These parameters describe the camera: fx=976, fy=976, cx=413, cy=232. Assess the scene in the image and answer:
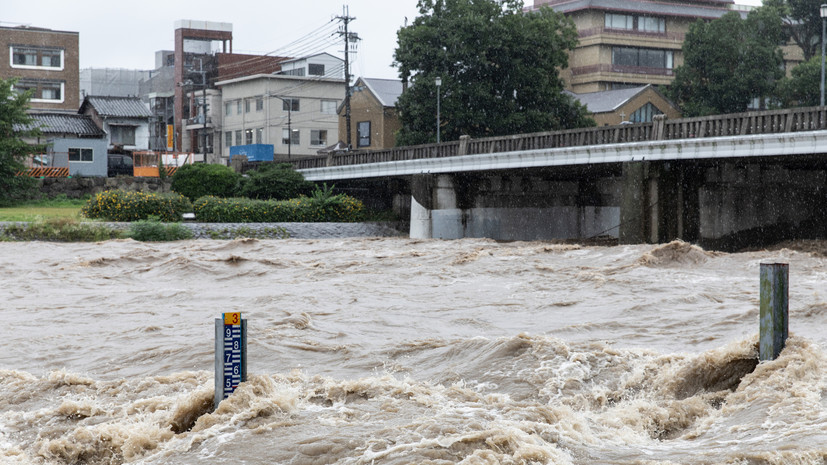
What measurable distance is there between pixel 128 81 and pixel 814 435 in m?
110

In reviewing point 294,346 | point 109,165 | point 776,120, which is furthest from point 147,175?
point 294,346

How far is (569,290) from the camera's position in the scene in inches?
719

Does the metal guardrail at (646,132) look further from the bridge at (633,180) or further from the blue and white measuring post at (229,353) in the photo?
the blue and white measuring post at (229,353)

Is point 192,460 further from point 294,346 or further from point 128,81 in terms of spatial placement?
point 128,81

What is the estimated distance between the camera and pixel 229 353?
24.5ft

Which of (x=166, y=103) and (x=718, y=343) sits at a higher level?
(x=166, y=103)

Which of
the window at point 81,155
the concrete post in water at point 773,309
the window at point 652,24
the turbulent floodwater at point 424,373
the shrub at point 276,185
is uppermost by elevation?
the window at point 652,24

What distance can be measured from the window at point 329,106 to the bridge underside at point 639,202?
37.8m

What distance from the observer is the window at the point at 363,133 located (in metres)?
73.2

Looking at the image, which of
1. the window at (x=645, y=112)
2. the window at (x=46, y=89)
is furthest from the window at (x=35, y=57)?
the window at (x=645, y=112)

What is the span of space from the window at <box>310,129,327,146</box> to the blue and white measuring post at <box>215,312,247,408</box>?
72425 millimetres

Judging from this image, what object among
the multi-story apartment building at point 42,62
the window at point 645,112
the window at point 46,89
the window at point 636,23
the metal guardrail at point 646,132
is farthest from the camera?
the window at point 636,23

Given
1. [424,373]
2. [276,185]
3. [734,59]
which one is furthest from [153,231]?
[734,59]

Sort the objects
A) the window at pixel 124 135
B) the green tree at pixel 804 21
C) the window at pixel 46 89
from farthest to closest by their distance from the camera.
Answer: the window at pixel 124 135, the green tree at pixel 804 21, the window at pixel 46 89
